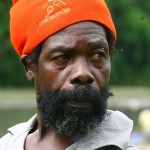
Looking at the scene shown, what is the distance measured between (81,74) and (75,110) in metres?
0.15

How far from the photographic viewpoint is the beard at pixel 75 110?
10.4 feet

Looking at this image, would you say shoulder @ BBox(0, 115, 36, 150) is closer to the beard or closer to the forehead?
the beard

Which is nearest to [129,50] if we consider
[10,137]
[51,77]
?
[10,137]

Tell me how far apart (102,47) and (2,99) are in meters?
14.5

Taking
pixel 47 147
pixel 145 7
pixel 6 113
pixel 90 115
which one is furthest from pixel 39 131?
pixel 145 7

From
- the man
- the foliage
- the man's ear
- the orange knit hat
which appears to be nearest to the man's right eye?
the man

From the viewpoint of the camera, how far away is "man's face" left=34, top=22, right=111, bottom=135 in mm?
3162

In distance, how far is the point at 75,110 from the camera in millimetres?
3182

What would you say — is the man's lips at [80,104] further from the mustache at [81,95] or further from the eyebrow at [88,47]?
the eyebrow at [88,47]

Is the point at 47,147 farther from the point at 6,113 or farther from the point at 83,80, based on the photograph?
the point at 6,113

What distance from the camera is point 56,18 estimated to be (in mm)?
3311

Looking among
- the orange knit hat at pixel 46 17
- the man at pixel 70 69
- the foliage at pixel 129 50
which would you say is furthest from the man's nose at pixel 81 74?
the foliage at pixel 129 50

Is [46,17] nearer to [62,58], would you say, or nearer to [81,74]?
[62,58]

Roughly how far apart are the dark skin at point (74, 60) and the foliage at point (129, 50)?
12.4 meters
